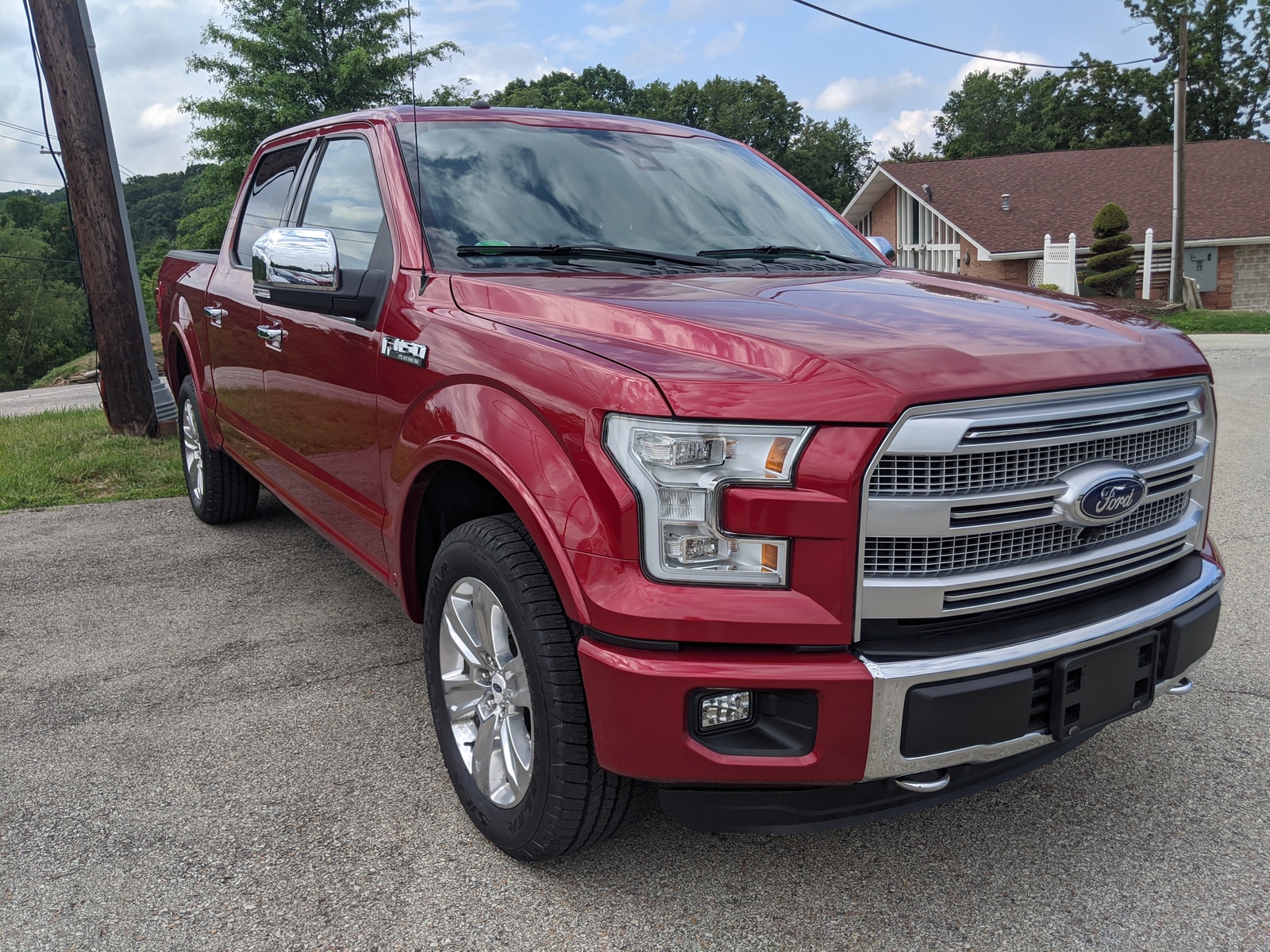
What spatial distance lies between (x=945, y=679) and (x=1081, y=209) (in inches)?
1333

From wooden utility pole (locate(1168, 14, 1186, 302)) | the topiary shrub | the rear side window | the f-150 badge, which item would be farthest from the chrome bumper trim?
the topiary shrub

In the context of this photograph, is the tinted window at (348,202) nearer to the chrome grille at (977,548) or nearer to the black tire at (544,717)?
the black tire at (544,717)

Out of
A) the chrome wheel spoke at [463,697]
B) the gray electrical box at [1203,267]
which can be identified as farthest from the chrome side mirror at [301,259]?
the gray electrical box at [1203,267]

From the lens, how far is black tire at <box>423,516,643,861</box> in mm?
2197

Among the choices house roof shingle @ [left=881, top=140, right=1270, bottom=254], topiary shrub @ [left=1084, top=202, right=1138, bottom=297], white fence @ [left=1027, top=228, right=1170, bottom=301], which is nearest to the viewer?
white fence @ [left=1027, top=228, right=1170, bottom=301]

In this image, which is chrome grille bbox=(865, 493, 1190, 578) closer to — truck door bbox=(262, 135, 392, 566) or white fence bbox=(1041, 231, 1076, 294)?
truck door bbox=(262, 135, 392, 566)

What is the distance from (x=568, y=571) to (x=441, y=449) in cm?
66

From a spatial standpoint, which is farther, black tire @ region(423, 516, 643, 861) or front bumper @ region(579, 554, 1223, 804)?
black tire @ region(423, 516, 643, 861)

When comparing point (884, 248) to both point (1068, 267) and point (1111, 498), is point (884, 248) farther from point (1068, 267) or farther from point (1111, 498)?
point (1068, 267)

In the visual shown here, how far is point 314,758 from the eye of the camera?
10.3ft

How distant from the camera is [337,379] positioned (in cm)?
332

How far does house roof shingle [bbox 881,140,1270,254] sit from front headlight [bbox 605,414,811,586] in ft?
101

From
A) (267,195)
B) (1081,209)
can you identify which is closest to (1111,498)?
(267,195)

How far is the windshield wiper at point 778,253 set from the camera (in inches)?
128
